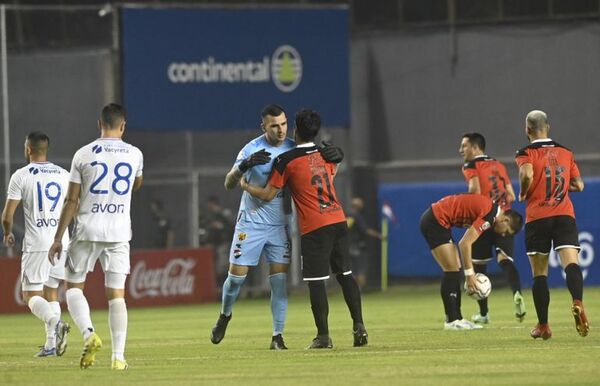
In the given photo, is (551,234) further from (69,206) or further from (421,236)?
(421,236)

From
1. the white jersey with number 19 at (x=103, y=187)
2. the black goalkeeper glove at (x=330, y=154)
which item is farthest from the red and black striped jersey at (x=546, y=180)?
the white jersey with number 19 at (x=103, y=187)

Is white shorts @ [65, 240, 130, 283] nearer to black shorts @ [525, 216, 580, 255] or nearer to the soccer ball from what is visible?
black shorts @ [525, 216, 580, 255]

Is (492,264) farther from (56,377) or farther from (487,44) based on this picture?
(56,377)

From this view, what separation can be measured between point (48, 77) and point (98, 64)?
3.32ft

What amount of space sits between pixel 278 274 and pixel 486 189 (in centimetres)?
520

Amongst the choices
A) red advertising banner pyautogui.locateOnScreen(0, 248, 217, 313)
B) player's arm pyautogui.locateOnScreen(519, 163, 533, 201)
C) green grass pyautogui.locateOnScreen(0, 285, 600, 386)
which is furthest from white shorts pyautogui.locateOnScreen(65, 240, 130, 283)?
red advertising banner pyautogui.locateOnScreen(0, 248, 217, 313)

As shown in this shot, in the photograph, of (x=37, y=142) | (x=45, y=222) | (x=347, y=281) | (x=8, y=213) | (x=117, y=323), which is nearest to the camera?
(x=117, y=323)

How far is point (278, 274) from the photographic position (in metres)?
15.2

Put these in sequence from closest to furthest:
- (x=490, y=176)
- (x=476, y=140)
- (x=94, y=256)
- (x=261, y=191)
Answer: (x=94, y=256), (x=261, y=191), (x=476, y=140), (x=490, y=176)

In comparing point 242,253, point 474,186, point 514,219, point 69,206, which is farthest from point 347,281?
point 514,219

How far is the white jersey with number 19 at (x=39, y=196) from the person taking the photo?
1623cm

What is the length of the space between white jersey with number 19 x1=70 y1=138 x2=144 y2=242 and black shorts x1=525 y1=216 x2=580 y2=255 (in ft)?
14.9

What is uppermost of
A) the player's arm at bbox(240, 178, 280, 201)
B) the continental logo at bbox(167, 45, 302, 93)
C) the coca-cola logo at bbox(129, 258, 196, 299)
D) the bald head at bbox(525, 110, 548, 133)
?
→ the continental logo at bbox(167, 45, 302, 93)

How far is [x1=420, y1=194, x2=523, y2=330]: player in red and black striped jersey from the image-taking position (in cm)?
1777
